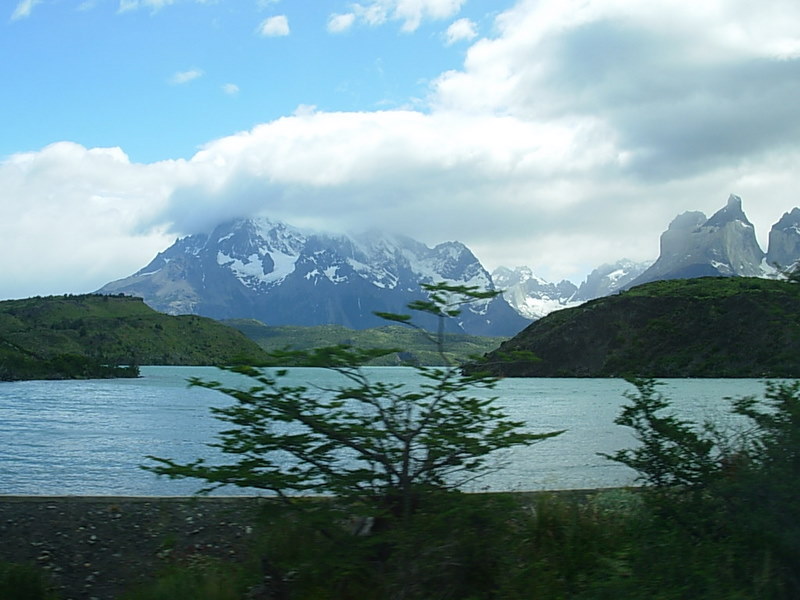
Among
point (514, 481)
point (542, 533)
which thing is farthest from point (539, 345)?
point (542, 533)

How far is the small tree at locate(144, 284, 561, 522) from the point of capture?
23.1 feet

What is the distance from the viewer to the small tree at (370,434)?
705cm

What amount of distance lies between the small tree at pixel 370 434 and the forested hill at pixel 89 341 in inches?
4854

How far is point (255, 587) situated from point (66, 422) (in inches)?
1637

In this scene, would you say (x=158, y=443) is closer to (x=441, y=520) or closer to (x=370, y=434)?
(x=370, y=434)

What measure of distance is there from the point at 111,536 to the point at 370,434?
18.9 ft

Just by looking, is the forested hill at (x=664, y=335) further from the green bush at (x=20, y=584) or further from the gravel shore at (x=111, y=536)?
the green bush at (x=20, y=584)

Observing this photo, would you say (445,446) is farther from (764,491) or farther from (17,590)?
(17,590)

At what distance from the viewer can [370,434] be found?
7105mm

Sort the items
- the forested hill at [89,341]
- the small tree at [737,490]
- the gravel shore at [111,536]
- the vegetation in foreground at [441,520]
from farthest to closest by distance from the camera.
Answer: the forested hill at [89,341], the gravel shore at [111,536], the small tree at [737,490], the vegetation in foreground at [441,520]

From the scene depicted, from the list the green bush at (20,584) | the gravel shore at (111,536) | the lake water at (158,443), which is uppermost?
the green bush at (20,584)

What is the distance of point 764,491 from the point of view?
7020 millimetres

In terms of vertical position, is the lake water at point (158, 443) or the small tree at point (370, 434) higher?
the small tree at point (370, 434)

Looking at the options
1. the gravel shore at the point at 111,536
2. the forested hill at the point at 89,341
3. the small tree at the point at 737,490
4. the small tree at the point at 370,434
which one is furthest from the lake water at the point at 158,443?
the forested hill at the point at 89,341
